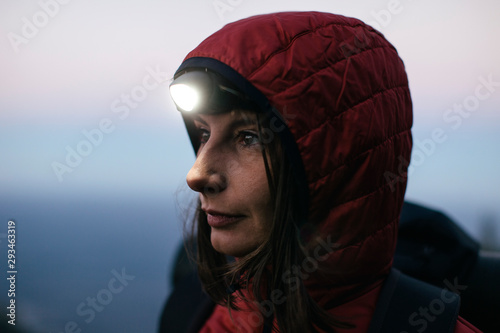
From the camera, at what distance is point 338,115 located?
88 cm

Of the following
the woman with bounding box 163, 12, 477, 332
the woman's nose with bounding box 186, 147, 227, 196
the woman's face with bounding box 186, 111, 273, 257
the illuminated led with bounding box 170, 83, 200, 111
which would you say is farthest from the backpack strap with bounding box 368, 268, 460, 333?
the illuminated led with bounding box 170, 83, 200, 111

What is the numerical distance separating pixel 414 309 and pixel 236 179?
57 cm

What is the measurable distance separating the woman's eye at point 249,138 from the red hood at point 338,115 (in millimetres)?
91

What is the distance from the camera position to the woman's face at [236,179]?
2.83 feet

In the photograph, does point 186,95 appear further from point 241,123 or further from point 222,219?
point 222,219

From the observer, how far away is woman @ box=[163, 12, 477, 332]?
2.79 feet

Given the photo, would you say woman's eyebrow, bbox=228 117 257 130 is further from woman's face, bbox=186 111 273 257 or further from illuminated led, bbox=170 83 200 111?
illuminated led, bbox=170 83 200 111

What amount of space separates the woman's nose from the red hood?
19cm

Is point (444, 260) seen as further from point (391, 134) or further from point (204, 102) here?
point (204, 102)

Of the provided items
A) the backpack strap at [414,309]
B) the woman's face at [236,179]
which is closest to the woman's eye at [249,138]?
the woman's face at [236,179]

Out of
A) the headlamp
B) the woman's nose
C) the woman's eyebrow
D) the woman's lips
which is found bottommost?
the woman's lips

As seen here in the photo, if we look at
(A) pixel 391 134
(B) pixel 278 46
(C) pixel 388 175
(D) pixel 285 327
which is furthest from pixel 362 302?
(B) pixel 278 46

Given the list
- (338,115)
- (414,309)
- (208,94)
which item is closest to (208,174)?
A: (208,94)

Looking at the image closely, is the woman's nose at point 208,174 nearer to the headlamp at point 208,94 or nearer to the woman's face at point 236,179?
the woman's face at point 236,179
